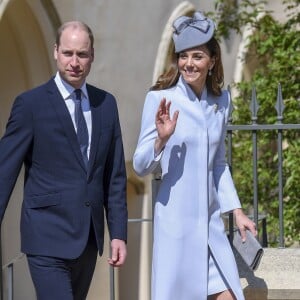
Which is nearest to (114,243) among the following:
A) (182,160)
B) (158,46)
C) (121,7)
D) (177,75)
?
(182,160)

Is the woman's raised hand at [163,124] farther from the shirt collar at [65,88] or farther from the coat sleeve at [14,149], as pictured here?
the coat sleeve at [14,149]

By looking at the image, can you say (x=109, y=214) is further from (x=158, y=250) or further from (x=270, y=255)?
(x=270, y=255)

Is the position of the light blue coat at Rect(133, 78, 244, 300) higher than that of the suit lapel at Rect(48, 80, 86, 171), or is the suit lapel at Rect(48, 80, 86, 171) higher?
the suit lapel at Rect(48, 80, 86, 171)

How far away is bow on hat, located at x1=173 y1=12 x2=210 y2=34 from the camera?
4634mm

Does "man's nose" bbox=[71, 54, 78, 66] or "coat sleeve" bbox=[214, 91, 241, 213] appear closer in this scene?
"man's nose" bbox=[71, 54, 78, 66]

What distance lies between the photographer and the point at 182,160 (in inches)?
181

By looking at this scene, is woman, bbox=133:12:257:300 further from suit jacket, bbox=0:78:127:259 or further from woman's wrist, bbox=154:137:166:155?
suit jacket, bbox=0:78:127:259

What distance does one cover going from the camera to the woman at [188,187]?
4.57m

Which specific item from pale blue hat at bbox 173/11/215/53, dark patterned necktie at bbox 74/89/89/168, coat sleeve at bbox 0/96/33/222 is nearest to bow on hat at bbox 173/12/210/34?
pale blue hat at bbox 173/11/215/53

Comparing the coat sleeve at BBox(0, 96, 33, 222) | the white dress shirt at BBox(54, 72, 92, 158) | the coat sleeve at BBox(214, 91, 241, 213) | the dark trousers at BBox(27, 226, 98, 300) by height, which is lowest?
the dark trousers at BBox(27, 226, 98, 300)

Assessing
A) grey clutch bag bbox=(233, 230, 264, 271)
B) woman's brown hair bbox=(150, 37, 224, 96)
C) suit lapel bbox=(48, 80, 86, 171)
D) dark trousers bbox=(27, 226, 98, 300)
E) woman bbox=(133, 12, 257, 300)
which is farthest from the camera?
grey clutch bag bbox=(233, 230, 264, 271)

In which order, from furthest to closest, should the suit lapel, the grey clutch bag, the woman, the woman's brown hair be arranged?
the grey clutch bag
the woman's brown hair
the woman
the suit lapel

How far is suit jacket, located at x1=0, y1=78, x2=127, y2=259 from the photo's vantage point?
431 centimetres

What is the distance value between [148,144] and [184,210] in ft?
0.98
